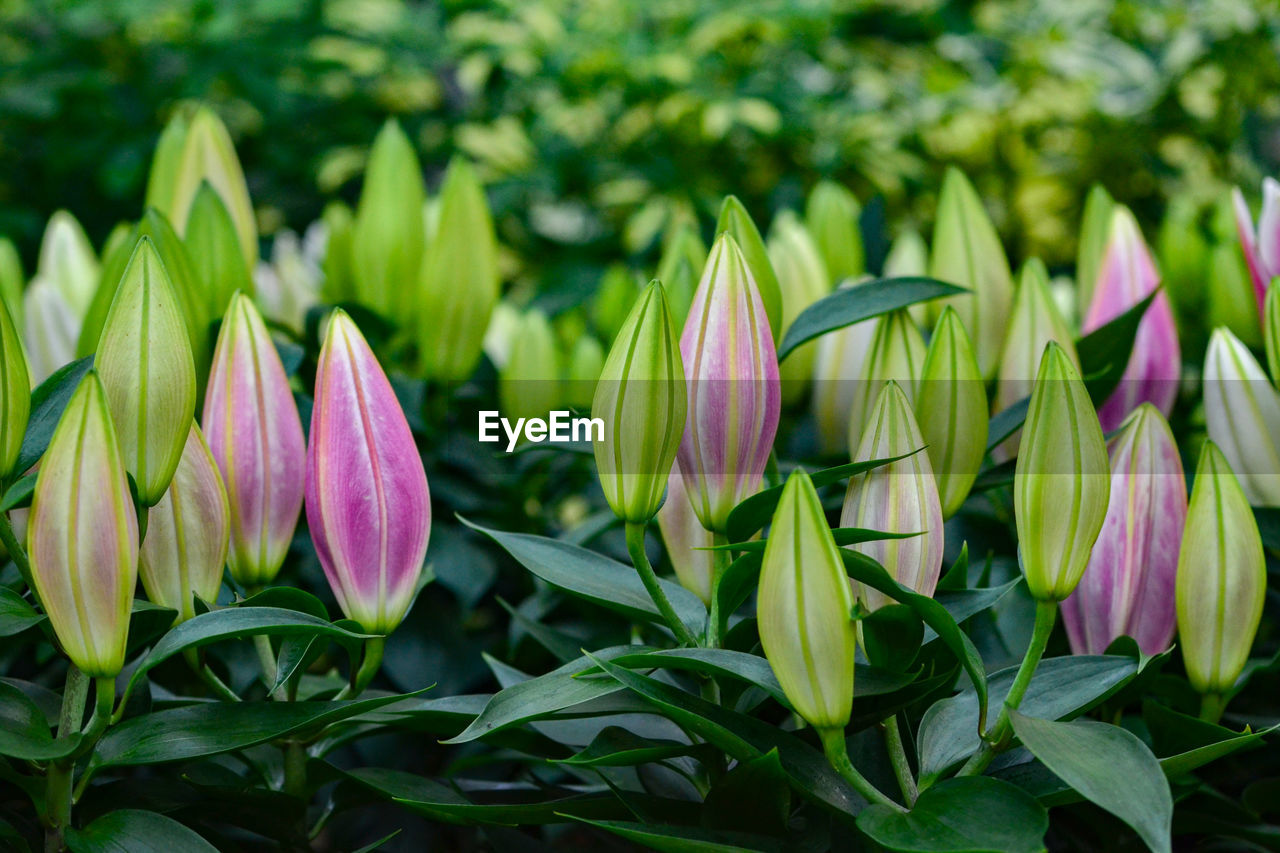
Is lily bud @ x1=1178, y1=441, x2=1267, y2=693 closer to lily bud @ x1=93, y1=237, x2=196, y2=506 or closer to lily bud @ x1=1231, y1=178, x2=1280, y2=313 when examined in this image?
lily bud @ x1=1231, y1=178, x2=1280, y2=313

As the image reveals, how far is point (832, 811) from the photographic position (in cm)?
41

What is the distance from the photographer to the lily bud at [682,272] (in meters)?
0.67

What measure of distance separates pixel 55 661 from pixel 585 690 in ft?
1.35

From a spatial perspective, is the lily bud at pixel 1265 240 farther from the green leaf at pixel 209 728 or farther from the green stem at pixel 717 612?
the green leaf at pixel 209 728

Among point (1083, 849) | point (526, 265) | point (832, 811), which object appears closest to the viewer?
point (832, 811)

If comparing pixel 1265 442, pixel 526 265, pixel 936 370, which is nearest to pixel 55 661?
pixel 936 370

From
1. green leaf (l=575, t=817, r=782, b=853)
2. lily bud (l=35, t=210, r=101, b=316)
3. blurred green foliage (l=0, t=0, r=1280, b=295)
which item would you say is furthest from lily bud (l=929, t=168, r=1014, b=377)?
blurred green foliage (l=0, t=0, r=1280, b=295)

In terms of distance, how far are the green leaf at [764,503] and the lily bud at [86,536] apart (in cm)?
A: 23

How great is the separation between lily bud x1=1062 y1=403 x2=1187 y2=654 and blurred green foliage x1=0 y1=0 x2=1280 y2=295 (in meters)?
Result: 1.23

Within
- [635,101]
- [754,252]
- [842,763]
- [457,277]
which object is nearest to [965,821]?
[842,763]

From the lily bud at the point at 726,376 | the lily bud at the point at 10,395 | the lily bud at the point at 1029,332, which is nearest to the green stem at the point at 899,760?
the lily bud at the point at 726,376

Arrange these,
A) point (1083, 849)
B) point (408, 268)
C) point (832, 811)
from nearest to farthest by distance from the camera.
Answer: point (832, 811) < point (1083, 849) < point (408, 268)

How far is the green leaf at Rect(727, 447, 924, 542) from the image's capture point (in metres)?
0.42

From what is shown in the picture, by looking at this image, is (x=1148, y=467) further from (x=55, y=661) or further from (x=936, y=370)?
(x=55, y=661)
